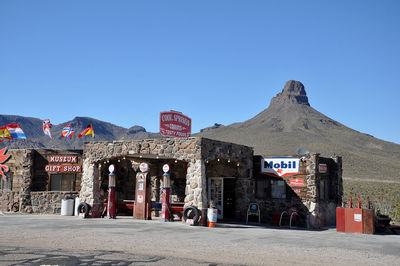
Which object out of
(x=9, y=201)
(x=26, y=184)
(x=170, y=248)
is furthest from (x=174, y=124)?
(x=170, y=248)

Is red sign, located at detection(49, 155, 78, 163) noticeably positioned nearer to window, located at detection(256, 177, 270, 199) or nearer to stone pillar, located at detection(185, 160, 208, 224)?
stone pillar, located at detection(185, 160, 208, 224)

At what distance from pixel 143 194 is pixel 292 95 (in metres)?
160

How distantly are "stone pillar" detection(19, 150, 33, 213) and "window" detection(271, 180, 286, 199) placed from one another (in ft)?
47.1

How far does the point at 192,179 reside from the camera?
19.2 meters

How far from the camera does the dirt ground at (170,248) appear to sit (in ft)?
31.1

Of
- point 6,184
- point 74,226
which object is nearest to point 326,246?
point 74,226

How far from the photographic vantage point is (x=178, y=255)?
1027 centimetres

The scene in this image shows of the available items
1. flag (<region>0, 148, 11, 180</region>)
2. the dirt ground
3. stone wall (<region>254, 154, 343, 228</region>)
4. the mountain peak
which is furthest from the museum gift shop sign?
the mountain peak

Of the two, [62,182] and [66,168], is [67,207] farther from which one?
[66,168]

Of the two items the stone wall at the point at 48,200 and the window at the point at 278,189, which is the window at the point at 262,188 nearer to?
the window at the point at 278,189

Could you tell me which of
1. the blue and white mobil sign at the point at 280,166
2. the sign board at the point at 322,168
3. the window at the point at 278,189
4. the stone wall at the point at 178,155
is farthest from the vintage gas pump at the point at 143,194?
the sign board at the point at 322,168

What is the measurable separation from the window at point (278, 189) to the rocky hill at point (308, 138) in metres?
53.3

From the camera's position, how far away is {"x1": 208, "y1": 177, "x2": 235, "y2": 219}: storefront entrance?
76.7 feet

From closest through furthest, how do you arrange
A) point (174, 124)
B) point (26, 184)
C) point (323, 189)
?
point (323, 189), point (174, 124), point (26, 184)
